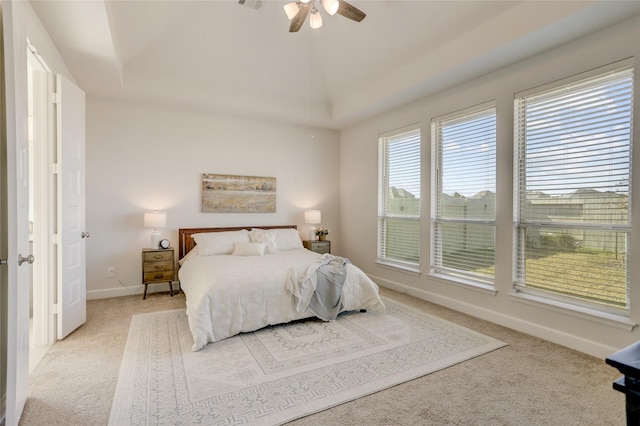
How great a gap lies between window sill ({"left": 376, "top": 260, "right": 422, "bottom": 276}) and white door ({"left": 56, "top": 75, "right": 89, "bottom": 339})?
3.96 meters

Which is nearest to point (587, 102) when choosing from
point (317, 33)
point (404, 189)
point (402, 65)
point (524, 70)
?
point (524, 70)

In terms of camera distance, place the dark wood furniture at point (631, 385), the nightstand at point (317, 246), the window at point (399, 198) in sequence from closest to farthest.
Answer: the dark wood furniture at point (631, 385) < the window at point (399, 198) < the nightstand at point (317, 246)

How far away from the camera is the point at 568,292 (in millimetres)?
3043

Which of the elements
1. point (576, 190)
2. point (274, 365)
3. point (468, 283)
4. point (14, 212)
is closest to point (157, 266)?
point (274, 365)

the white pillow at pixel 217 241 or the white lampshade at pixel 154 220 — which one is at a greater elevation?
the white lampshade at pixel 154 220

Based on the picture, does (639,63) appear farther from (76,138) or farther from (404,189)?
(76,138)

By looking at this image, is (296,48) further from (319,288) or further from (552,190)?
(552,190)

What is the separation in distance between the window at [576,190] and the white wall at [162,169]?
11.7 ft

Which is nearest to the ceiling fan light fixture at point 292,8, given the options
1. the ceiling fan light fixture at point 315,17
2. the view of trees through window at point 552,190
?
the ceiling fan light fixture at point 315,17

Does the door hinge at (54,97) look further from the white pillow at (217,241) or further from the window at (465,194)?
the window at (465,194)

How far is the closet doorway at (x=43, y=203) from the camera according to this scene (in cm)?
293

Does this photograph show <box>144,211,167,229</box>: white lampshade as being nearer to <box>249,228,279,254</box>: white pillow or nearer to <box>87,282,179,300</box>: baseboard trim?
<box>87,282,179,300</box>: baseboard trim

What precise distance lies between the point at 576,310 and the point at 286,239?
3.58 m

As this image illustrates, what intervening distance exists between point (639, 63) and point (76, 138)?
5.10m
